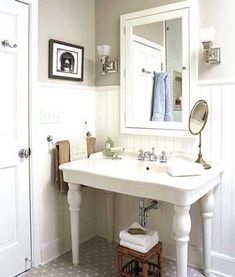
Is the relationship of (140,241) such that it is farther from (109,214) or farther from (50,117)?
(50,117)

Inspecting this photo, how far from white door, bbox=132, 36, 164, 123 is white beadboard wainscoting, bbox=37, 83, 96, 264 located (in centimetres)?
47

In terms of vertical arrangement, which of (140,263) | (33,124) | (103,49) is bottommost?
(140,263)

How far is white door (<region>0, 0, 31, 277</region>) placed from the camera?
2.09 m

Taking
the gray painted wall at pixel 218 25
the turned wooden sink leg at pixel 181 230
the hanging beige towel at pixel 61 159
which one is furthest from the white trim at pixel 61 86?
the turned wooden sink leg at pixel 181 230

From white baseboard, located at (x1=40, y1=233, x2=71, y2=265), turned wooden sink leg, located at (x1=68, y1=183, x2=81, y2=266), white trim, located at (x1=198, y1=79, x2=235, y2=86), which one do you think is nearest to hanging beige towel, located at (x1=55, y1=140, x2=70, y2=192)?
turned wooden sink leg, located at (x1=68, y1=183, x2=81, y2=266)

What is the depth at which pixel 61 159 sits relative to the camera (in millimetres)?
2391

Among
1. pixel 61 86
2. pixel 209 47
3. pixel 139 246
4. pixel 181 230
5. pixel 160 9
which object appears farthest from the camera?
pixel 61 86

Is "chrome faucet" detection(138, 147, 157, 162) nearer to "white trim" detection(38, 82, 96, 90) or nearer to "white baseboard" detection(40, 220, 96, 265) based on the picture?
"white trim" detection(38, 82, 96, 90)

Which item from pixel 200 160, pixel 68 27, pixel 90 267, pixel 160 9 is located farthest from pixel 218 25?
pixel 90 267

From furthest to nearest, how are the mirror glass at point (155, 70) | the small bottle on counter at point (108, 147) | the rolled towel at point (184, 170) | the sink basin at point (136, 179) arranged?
the small bottle on counter at point (108, 147)
the mirror glass at point (155, 70)
the rolled towel at point (184, 170)
the sink basin at point (136, 179)

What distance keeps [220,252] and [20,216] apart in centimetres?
148

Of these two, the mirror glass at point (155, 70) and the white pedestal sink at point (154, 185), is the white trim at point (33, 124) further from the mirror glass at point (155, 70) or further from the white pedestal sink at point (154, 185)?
the mirror glass at point (155, 70)

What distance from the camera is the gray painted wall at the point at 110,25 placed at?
102 inches

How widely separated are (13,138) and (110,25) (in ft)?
4.30
